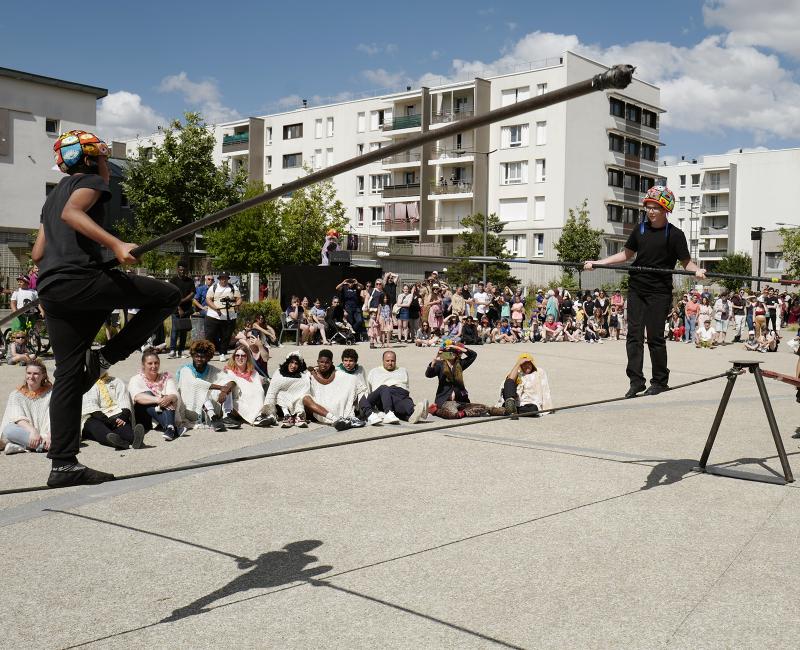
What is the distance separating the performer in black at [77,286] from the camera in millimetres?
4164

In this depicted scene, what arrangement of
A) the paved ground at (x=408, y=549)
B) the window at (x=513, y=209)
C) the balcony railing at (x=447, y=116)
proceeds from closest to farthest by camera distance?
the paved ground at (x=408, y=549) < the window at (x=513, y=209) < the balcony railing at (x=447, y=116)

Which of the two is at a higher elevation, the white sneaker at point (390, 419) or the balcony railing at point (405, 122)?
the balcony railing at point (405, 122)

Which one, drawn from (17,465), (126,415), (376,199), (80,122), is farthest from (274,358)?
(376,199)

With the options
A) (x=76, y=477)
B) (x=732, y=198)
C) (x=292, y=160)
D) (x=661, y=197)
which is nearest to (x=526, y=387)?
(x=661, y=197)

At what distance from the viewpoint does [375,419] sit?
38.9 ft

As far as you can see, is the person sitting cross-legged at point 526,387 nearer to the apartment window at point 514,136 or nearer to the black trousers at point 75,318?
the black trousers at point 75,318

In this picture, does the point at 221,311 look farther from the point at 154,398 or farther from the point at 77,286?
the point at 77,286

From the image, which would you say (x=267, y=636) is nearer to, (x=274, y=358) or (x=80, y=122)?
(x=274, y=358)

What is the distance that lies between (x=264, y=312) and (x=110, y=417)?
1282cm

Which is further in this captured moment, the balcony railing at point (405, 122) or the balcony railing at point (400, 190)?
the balcony railing at point (400, 190)

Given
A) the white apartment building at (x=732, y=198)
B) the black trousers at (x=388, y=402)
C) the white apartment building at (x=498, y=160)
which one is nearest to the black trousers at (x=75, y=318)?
the black trousers at (x=388, y=402)

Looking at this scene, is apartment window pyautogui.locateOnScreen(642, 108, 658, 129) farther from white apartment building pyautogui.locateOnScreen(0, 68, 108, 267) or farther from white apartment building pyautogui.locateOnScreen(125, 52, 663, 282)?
white apartment building pyautogui.locateOnScreen(0, 68, 108, 267)

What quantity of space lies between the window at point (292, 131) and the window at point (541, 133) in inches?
855

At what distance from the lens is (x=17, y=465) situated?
888cm
